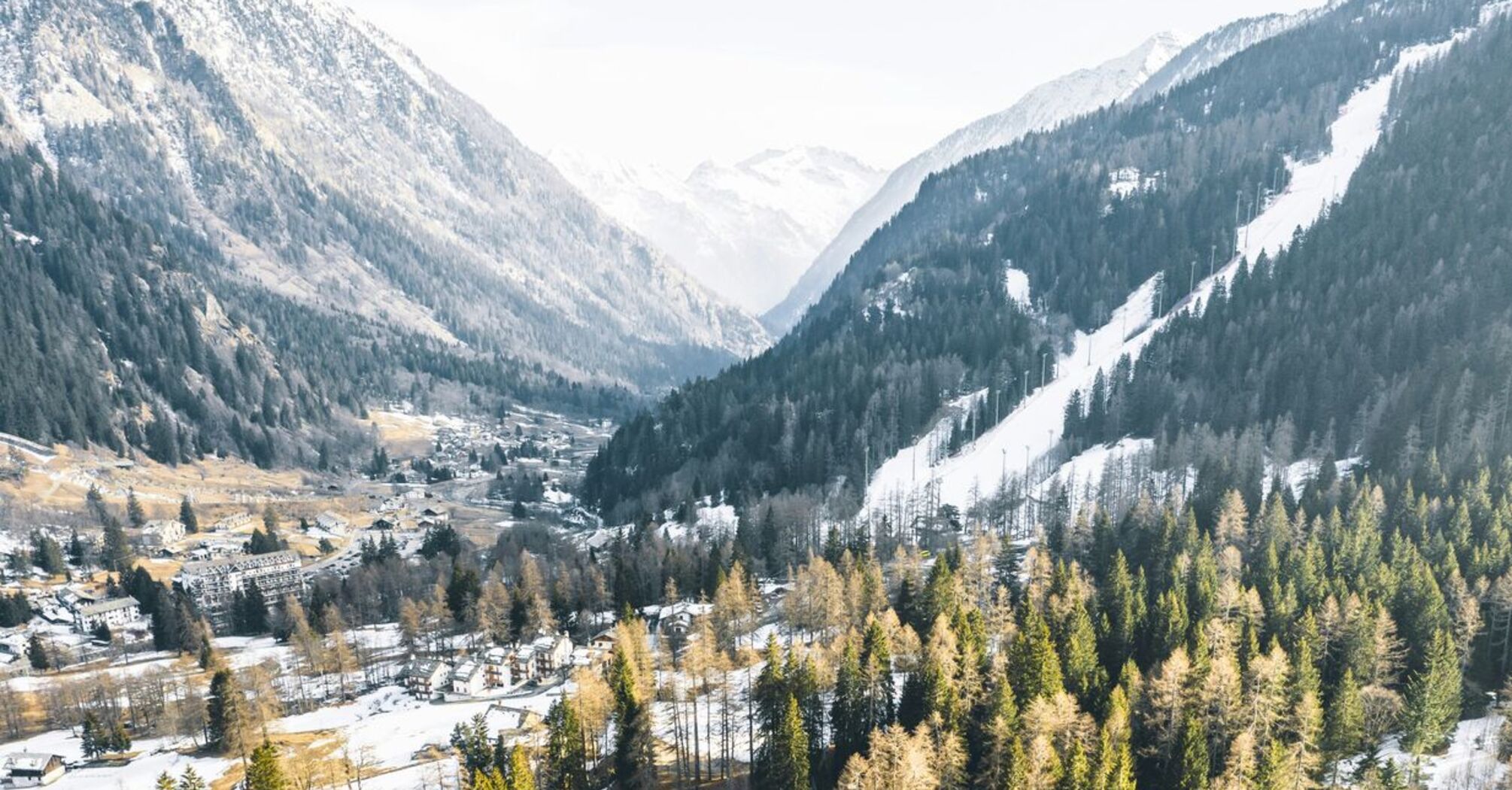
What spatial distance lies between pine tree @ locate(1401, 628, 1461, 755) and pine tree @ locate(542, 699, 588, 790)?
53493 mm

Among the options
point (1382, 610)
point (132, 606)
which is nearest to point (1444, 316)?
point (1382, 610)

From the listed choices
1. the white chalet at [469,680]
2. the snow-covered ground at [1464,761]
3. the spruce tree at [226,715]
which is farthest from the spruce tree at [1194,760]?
the spruce tree at [226,715]

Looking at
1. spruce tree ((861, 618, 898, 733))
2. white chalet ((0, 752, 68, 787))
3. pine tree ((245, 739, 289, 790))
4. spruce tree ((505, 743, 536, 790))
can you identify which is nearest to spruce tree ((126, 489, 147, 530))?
white chalet ((0, 752, 68, 787))

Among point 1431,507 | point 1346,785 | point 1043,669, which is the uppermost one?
point 1431,507

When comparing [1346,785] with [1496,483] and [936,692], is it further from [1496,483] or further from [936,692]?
[1496,483]

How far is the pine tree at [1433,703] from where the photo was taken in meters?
58.4

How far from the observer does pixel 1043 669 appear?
201 feet

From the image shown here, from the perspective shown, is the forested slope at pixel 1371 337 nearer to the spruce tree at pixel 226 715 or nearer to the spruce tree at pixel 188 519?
the spruce tree at pixel 226 715

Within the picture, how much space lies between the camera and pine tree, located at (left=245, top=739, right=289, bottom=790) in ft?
169

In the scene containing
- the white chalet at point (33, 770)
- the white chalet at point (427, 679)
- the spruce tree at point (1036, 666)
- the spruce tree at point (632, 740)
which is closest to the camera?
the spruce tree at point (1036, 666)

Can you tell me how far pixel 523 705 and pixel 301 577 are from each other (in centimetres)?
7993

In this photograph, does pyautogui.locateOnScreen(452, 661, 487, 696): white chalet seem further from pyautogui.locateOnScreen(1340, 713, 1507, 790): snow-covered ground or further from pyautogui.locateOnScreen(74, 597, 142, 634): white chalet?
pyautogui.locateOnScreen(1340, 713, 1507, 790): snow-covered ground

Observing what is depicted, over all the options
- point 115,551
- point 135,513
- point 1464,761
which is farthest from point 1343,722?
point 135,513

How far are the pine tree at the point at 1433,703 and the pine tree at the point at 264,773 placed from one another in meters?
68.5
